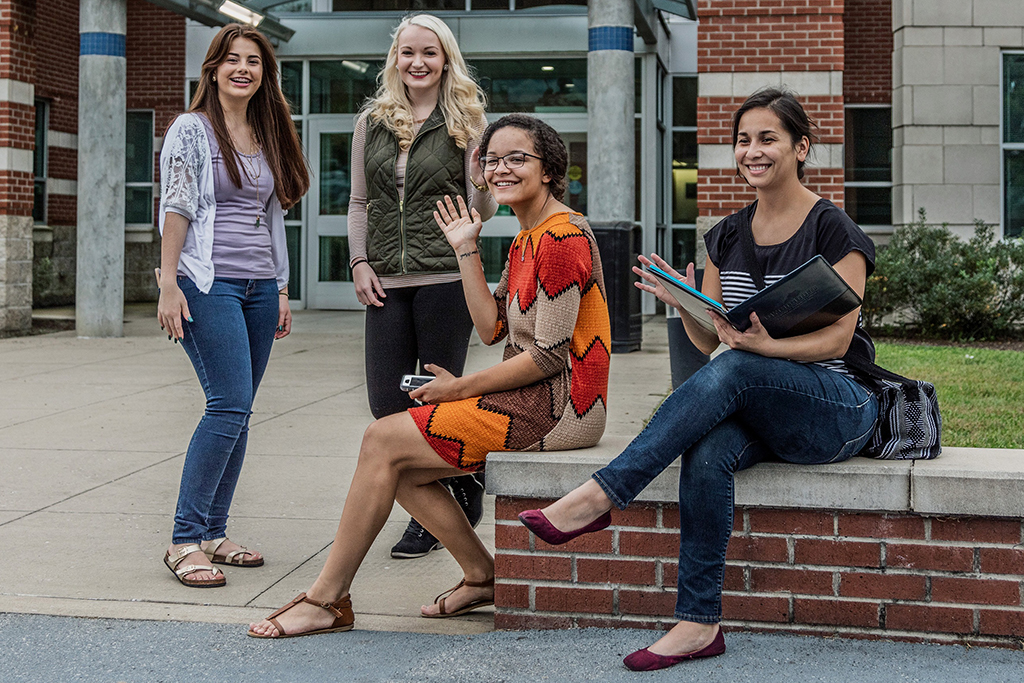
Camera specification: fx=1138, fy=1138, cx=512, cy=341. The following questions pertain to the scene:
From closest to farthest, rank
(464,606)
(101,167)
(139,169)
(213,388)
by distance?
1. (464,606)
2. (213,388)
3. (101,167)
4. (139,169)

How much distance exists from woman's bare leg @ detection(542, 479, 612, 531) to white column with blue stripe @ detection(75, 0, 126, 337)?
1073 cm

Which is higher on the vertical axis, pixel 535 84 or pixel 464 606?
pixel 535 84

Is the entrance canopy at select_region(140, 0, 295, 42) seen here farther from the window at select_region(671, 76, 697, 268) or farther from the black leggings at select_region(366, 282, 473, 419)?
the black leggings at select_region(366, 282, 473, 419)

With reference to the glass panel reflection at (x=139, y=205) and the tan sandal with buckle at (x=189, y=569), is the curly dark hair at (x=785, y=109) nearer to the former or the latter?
the tan sandal with buckle at (x=189, y=569)

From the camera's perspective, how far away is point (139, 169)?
63.8ft

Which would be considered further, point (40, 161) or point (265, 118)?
point (40, 161)

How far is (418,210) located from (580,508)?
64.8 inches

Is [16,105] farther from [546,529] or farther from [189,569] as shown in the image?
[546,529]

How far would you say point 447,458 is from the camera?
3482 millimetres

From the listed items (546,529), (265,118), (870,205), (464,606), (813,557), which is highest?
(870,205)

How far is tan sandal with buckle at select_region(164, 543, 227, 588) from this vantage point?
413 centimetres

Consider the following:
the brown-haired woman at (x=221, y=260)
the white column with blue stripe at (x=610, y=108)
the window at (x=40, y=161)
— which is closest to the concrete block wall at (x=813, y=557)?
the brown-haired woman at (x=221, y=260)

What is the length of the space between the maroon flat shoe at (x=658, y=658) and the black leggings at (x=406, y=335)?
153 cm

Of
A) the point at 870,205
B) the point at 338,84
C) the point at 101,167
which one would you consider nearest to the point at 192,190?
the point at 101,167
